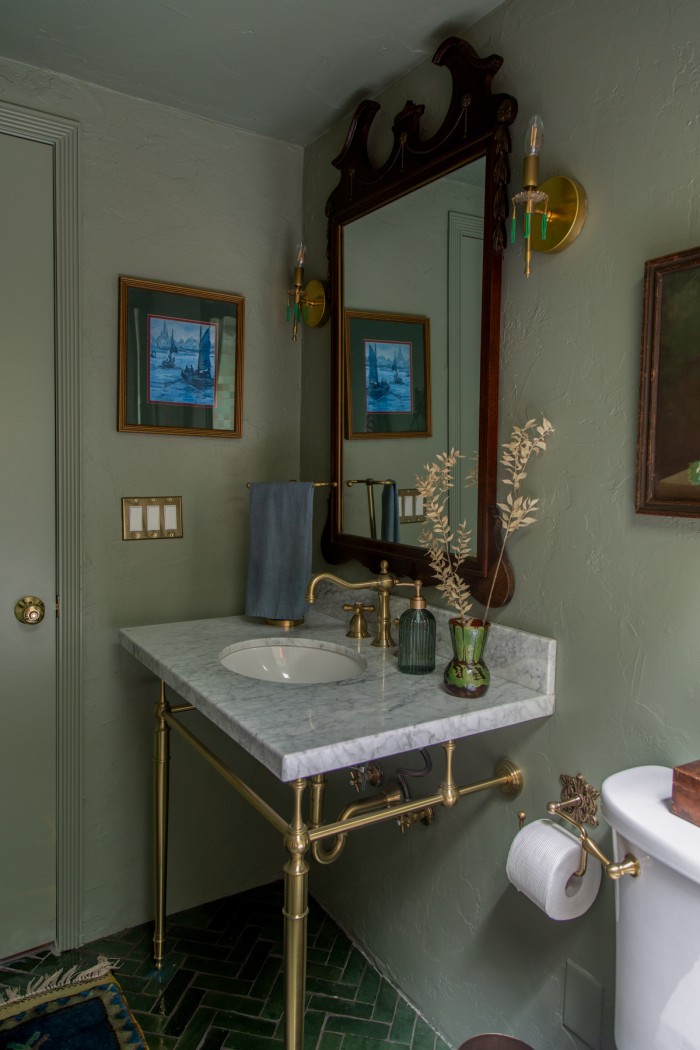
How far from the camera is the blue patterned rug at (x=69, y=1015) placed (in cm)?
164

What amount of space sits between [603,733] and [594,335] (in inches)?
29.1

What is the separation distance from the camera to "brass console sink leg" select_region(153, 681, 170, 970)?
189cm

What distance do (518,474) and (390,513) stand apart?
1.61 ft

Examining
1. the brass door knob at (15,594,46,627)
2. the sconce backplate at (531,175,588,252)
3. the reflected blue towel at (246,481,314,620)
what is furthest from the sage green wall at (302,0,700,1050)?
the brass door knob at (15,594,46,627)

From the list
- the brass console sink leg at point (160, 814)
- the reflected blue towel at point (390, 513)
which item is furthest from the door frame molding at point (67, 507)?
the reflected blue towel at point (390, 513)

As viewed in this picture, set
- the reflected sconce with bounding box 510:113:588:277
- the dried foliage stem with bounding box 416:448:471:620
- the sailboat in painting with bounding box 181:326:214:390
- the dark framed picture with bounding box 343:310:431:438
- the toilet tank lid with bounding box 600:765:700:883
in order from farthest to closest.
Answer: the sailboat in painting with bounding box 181:326:214:390, the dark framed picture with bounding box 343:310:431:438, the dried foliage stem with bounding box 416:448:471:620, the reflected sconce with bounding box 510:113:588:277, the toilet tank lid with bounding box 600:765:700:883

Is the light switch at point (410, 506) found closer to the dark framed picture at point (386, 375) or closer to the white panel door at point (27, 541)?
the dark framed picture at point (386, 375)

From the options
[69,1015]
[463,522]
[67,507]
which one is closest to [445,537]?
[463,522]

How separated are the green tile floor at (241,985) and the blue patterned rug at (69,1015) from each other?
38 mm

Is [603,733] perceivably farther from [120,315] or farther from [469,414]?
[120,315]

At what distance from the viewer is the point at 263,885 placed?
232cm

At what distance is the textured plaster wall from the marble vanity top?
343 millimetres

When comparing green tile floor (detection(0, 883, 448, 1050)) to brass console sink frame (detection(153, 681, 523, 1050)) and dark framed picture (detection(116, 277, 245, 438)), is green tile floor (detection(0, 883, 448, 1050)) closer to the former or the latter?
brass console sink frame (detection(153, 681, 523, 1050))

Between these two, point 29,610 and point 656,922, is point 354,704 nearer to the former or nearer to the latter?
point 656,922
